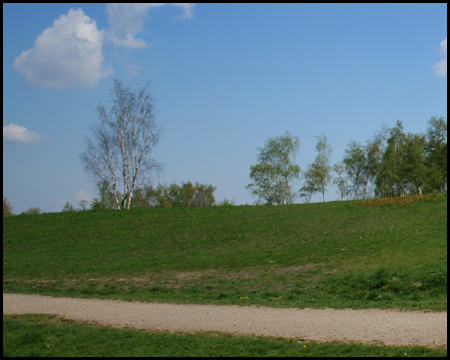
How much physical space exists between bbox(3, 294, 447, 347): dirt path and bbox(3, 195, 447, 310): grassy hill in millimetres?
1101

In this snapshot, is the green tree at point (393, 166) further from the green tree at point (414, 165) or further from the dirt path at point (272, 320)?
the dirt path at point (272, 320)

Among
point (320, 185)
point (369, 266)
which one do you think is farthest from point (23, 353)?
point (320, 185)

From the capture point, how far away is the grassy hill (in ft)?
45.6

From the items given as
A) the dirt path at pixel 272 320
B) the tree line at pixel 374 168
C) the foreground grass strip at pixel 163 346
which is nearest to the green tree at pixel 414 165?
the tree line at pixel 374 168

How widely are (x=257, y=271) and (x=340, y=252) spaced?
14.0 ft

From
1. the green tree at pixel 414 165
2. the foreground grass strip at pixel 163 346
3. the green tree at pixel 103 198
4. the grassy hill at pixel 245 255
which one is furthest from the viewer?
the green tree at pixel 414 165

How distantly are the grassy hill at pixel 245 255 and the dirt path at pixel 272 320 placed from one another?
3.61 ft

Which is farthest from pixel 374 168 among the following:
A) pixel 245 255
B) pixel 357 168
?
pixel 245 255

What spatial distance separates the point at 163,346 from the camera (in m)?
8.24

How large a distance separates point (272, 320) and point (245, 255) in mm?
11132

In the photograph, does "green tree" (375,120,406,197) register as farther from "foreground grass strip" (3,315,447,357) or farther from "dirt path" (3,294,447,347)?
"foreground grass strip" (3,315,447,357)

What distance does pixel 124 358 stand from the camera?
24.6 feet

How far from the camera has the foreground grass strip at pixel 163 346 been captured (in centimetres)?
742

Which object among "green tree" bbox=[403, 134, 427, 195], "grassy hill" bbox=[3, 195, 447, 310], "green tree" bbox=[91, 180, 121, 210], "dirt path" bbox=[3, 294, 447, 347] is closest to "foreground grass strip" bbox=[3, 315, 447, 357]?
"dirt path" bbox=[3, 294, 447, 347]
